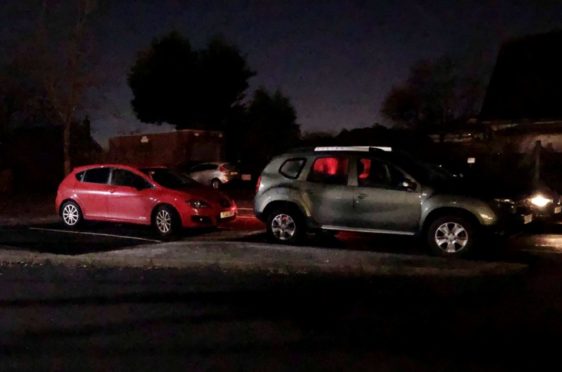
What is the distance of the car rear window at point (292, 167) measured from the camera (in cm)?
1316

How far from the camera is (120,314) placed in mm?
8141

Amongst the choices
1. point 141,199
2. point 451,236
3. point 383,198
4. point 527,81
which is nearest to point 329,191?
point 383,198

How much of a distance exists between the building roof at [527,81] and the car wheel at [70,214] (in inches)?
577

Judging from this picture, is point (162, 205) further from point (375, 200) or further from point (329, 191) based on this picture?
point (375, 200)

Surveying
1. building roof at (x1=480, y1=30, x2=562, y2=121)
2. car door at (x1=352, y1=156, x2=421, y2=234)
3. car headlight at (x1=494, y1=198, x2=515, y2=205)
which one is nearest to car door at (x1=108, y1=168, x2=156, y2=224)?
car door at (x1=352, y1=156, x2=421, y2=234)

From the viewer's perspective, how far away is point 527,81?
1033 inches

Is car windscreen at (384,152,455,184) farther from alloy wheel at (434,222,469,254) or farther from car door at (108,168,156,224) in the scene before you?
car door at (108,168,156,224)

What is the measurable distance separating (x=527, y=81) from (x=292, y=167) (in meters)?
15.8

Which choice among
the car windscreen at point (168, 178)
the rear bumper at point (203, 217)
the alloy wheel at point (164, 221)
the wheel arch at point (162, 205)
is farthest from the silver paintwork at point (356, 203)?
the car windscreen at point (168, 178)

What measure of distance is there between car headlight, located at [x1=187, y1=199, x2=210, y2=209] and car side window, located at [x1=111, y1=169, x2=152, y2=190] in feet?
3.52

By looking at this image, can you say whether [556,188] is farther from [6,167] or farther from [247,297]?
[6,167]

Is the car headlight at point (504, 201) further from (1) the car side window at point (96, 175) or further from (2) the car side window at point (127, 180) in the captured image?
(1) the car side window at point (96, 175)

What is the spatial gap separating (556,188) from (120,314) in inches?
668

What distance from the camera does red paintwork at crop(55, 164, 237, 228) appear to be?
14.7 m
